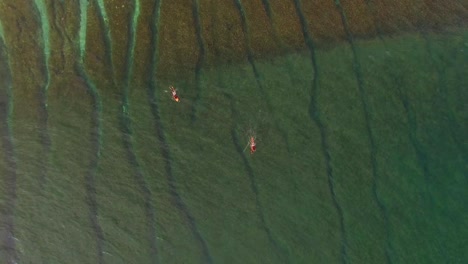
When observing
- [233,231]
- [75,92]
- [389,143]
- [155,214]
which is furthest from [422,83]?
[75,92]

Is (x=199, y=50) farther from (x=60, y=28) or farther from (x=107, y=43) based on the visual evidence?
(x=60, y=28)

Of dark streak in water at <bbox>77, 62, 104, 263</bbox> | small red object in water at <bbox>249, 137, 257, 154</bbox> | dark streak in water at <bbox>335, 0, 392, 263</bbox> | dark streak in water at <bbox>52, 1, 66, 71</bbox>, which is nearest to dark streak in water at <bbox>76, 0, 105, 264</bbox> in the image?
dark streak in water at <bbox>77, 62, 104, 263</bbox>

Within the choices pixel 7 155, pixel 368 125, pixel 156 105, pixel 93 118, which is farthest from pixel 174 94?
pixel 368 125

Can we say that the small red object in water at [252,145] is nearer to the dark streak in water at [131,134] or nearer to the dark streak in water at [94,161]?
the dark streak in water at [131,134]

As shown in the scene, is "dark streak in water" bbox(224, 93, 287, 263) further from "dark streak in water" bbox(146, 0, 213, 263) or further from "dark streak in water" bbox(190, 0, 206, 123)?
"dark streak in water" bbox(146, 0, 213, 263)

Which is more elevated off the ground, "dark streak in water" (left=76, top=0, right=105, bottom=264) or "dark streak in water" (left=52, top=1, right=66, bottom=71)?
"dark streak in water" (left=52, top=1, right=66, bottom=71)

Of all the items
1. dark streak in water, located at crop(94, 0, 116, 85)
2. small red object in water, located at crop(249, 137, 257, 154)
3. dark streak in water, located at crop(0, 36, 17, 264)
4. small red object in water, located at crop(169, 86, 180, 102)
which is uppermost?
dark streak in water, located at crop(94, 0, 116, 85)
